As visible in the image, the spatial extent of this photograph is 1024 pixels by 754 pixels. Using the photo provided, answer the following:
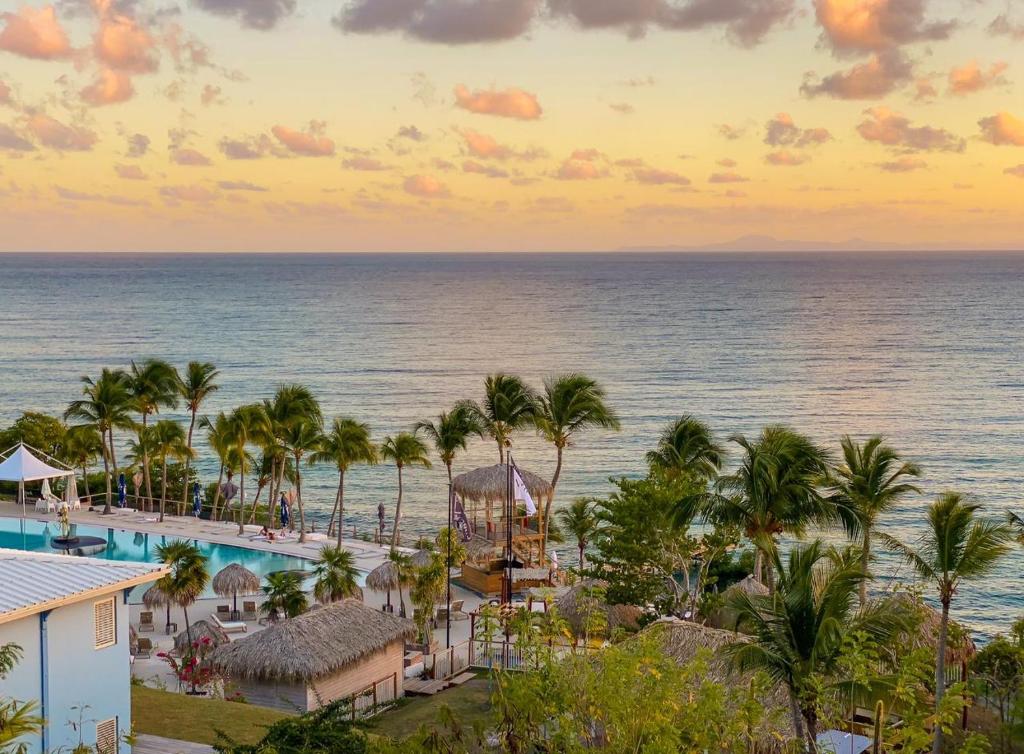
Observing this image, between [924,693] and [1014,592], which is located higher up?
[924,693]

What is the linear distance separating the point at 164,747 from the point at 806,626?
9.83m

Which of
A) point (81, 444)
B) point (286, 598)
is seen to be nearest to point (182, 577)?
point (286, 598)

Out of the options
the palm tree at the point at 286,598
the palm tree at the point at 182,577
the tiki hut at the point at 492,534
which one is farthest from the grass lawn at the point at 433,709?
the tiki hut at the point at 492,534

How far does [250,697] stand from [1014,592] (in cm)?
2725

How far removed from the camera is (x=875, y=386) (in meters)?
96.6

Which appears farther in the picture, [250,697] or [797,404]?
[797,404]

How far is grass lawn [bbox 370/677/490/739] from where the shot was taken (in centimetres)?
2134

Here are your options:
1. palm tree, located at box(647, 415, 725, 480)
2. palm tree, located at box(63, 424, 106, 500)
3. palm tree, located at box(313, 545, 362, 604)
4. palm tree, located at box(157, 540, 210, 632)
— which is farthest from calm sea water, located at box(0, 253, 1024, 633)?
palm tree, located at box(157, 540, 210, 632)

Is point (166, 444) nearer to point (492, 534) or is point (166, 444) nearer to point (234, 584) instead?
point (492, 534)

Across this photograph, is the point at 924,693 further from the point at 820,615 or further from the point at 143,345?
the point at 143,345

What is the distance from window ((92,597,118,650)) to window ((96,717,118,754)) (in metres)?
1.13

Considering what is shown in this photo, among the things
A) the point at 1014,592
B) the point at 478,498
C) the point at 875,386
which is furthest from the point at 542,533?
the point at 875,386

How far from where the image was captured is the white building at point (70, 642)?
15.7 meters

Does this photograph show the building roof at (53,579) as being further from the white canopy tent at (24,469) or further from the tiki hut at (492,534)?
the white canopy tent at (24,469)
